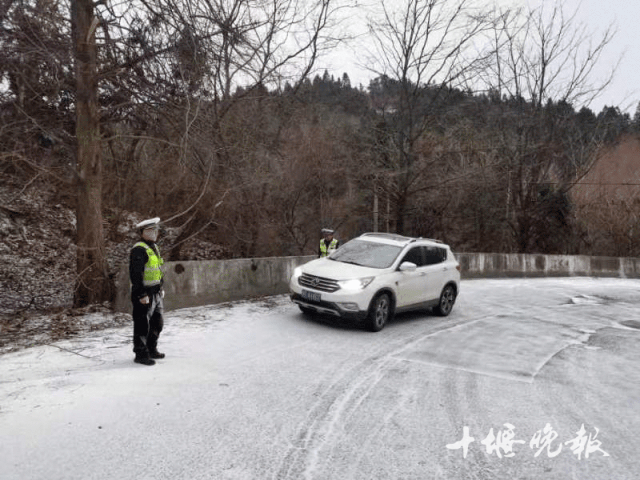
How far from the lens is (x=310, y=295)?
9.73 metres

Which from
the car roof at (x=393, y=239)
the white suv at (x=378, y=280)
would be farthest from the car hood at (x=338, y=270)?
the car roof at (x=393, y=239)

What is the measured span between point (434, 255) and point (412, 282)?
129cm

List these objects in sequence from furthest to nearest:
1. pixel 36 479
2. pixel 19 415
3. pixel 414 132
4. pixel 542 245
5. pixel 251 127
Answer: pixel 542 245, pixel 414 132, pixel 251 127, pixel 19 415, pixel 36 479

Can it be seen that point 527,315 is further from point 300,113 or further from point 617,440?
point 300,113

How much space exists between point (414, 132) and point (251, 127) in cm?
950

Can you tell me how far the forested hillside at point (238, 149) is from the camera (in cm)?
1000

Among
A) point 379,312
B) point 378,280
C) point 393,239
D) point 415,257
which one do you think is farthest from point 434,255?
point 379,312

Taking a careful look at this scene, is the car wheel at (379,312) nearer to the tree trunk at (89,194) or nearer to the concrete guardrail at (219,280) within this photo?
the concrete guardrail at (219,280)

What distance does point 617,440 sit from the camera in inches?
200

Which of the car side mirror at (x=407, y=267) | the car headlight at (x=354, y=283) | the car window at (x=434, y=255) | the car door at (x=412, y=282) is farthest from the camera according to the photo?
the car window at (x=434, y=255)

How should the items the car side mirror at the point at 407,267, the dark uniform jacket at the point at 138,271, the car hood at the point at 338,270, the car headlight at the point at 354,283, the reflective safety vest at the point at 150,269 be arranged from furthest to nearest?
the car side mirror at the point at 407,267, the car hood at the point at 338,270, the car headlight at the point at 354,283, the reflective safety vest at the point at 150,269, the dark uniform jacket at the point at 138,271

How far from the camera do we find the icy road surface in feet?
14.1

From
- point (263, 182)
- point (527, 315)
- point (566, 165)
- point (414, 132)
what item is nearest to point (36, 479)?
point (527, 315)

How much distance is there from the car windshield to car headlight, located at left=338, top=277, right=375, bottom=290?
2.52 feet
